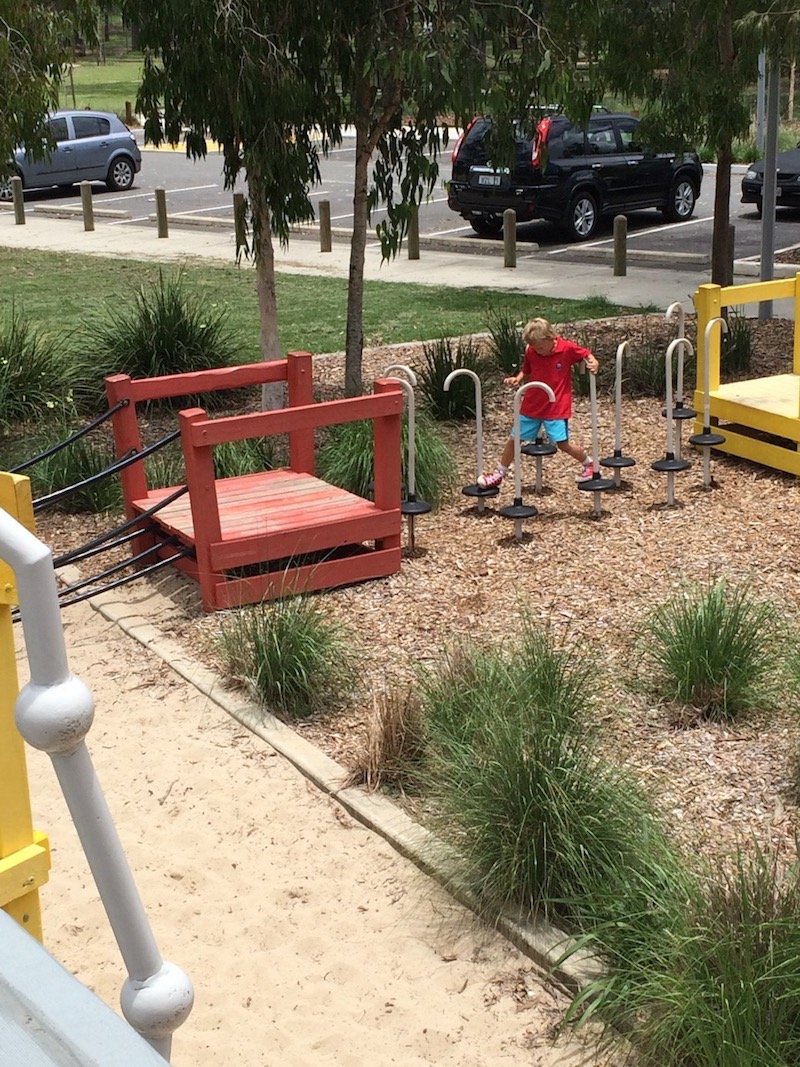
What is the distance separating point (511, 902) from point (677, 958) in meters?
0.77

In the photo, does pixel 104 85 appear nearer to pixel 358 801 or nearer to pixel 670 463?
pixel 670 463

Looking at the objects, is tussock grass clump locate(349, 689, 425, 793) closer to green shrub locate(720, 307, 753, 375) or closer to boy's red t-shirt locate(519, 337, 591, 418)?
boy's red t-shirt locate(519, 337, 591, 418)

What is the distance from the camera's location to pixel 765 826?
4.67 meters

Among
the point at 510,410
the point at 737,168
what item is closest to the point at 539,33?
the point at 510,410

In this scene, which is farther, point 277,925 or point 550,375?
point 550,375

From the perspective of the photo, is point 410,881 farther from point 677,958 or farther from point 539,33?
point 539,33

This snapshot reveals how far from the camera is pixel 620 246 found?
56.2 ft

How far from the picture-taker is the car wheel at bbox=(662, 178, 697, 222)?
22.6 metres

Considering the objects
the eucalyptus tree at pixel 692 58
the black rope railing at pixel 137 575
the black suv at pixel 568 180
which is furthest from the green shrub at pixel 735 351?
the black suv at pixel 568 180

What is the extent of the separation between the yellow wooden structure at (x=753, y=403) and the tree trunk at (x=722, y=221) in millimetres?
3458

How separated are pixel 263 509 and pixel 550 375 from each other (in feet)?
6.24

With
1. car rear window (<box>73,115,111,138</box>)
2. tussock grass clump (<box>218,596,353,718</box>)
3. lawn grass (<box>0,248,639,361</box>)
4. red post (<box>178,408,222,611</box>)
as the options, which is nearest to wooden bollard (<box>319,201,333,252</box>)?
lawn grass (<box>0,248,639,361</box>)

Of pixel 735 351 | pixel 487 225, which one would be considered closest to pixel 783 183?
pixel 487 225

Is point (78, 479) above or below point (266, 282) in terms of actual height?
below
